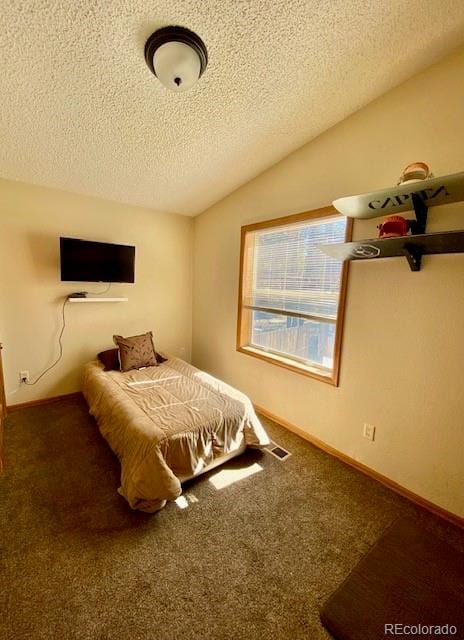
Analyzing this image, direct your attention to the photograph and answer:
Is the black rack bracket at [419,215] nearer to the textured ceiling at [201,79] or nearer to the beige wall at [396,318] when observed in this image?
the beige wall at [396,318]

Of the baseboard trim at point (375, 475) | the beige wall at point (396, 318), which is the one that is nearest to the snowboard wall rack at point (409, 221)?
the beige wall at point (396, 318)

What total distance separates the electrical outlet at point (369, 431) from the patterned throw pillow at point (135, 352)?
221cm

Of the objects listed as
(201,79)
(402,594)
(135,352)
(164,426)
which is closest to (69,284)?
(135,352)

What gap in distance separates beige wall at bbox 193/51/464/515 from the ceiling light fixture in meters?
1.25

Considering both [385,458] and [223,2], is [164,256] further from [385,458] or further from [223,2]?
[385,458]

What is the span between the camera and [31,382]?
2.93 meters

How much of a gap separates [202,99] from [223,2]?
1.86 ft

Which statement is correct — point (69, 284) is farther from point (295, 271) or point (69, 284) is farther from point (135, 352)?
point (295, 271)

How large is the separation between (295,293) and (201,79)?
70.0 inches

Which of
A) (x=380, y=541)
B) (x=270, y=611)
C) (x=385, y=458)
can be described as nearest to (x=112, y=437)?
(x=270, y=611)

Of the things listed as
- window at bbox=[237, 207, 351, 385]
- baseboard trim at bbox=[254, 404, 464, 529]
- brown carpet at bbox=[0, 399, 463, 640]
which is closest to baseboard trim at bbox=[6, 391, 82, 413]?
brown carpet at bbox=[0, 399, 463, 640]

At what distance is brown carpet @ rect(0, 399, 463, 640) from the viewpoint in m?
1.16

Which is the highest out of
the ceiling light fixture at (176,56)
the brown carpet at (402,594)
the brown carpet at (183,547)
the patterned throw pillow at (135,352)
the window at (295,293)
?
the ceiling light fixture at (176,56)

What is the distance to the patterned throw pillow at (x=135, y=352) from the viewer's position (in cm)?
297
